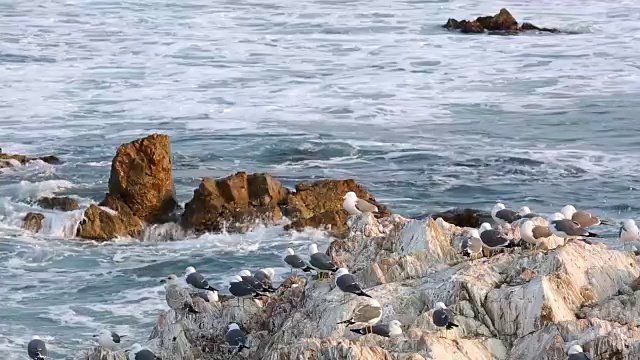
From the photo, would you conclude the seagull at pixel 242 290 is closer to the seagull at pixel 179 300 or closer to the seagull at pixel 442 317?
the seagull at pixel 179 300

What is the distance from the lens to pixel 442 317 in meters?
10.3

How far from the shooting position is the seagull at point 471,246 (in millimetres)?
12242

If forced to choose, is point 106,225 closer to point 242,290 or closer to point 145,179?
point 145,179

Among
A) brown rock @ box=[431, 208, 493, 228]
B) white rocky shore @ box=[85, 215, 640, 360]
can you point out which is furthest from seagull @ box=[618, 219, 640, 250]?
brown rock @ box=[431, 208, 493, 228]

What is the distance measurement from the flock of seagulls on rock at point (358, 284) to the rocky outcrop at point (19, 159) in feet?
34.2

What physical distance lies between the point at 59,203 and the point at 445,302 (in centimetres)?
1176

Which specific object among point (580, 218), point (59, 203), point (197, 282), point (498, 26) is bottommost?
point (498, 26)

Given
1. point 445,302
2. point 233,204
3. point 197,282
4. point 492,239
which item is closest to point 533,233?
point 492,239

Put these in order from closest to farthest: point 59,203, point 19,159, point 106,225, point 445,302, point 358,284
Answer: point 445,302
point 358,284
point 106,225
point 59,203
point 19,159

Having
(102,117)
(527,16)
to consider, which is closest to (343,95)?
(102,117)

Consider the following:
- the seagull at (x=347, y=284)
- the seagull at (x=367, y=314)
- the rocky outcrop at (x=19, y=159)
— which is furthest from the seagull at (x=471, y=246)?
the rocky outcrop at (x=19, y=159)

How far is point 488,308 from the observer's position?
10883 mm

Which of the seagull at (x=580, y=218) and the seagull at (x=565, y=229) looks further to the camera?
the seagull at (x=580, y=218)

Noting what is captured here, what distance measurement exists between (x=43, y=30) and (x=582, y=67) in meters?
20.6
